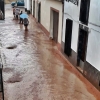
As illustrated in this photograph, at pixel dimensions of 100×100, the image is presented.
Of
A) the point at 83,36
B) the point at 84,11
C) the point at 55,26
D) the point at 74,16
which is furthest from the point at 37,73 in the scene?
the point at 55,26

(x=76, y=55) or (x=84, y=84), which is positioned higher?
(x=76, y=55)

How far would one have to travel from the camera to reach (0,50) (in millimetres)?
15547

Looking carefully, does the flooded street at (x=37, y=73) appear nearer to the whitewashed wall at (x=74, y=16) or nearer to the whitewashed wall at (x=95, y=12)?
the whitewashed wall at (x=74, y=16)

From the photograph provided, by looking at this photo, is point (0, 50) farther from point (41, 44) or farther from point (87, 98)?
point (87, 98)

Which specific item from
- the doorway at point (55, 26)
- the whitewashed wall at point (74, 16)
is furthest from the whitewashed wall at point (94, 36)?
the doorway at point (55, 26)

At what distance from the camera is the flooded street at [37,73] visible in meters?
9.17

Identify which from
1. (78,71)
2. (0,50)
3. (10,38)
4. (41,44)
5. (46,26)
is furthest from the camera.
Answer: (46,26)

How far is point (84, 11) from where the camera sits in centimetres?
1102

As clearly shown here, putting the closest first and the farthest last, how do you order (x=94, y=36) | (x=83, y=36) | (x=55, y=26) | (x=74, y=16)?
(x=94, y=36)
(x=83, y=36)
(x=74, y=16)
(x=55, y=26)

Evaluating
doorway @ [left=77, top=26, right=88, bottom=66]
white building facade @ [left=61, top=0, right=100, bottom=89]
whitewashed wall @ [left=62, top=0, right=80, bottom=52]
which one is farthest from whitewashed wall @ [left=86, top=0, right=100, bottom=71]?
whitewashed wall @ [left=62, top=0, right=80, bottom=52]

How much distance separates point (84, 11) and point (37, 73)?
4.25 m

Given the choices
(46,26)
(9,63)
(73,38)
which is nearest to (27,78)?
(9,63)

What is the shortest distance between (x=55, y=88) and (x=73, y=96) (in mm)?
1041

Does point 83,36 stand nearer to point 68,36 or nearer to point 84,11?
point 84,11
